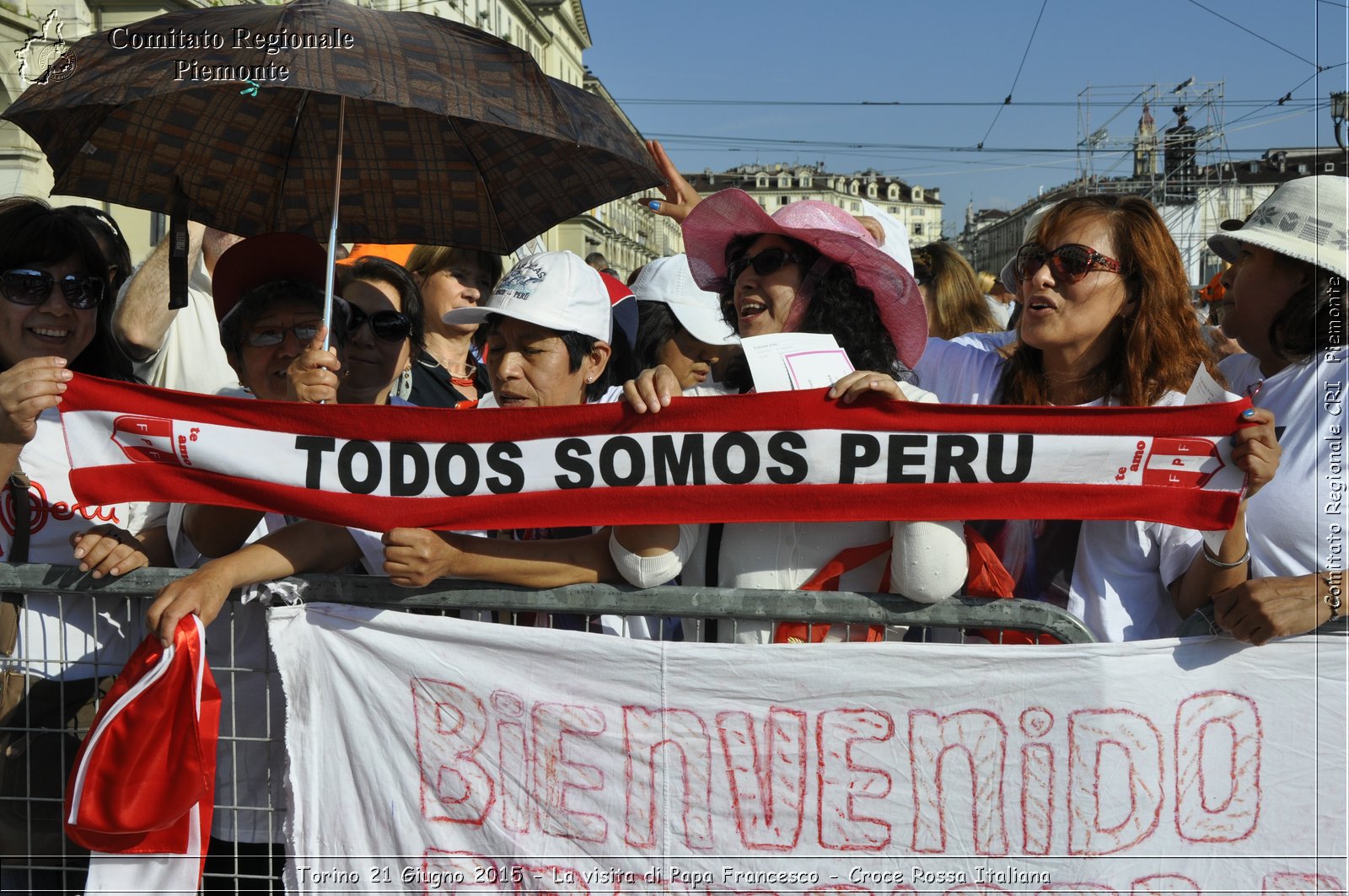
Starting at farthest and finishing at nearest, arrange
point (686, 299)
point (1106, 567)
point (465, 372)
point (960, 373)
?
point (465, 372) < point (686, 299) < point (960, 373) < point (1106, 567)

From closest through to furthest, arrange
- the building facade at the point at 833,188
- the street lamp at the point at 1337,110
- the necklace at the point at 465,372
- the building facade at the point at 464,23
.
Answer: the necklace at the point at 465,372 → the street lamp at the point at 1337,110 → the building facade at the point at 464,23 → the building facade at the point at 833,188

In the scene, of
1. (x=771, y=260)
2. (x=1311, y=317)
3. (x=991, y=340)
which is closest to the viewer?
(x=1311, y=317)

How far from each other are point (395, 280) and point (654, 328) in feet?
4.46

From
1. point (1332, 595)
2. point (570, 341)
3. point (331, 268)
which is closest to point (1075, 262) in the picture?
point (1332, 595)

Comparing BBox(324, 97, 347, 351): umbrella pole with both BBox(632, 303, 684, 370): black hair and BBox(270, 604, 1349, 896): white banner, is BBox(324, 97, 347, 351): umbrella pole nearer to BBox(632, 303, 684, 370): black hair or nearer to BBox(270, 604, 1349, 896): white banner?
BBox(270, 604, 1349, 896): white banner

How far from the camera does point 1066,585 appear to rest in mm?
2762

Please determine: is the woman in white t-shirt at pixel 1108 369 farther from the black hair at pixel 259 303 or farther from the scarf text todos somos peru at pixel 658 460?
the black hair at pixel 259 303

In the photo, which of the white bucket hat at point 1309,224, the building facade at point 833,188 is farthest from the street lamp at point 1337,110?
the building facade at point 833,188

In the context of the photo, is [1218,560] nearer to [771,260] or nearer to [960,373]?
[960,373]

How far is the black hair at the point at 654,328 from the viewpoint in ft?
16.3

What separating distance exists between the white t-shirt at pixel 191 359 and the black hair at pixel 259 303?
2.83 ft

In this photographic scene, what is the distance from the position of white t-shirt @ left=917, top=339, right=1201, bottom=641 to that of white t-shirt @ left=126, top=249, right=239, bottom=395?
2892 mm

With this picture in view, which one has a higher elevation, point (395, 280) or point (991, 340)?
point (395, 280)

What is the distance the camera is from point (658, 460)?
2588 millimetres
